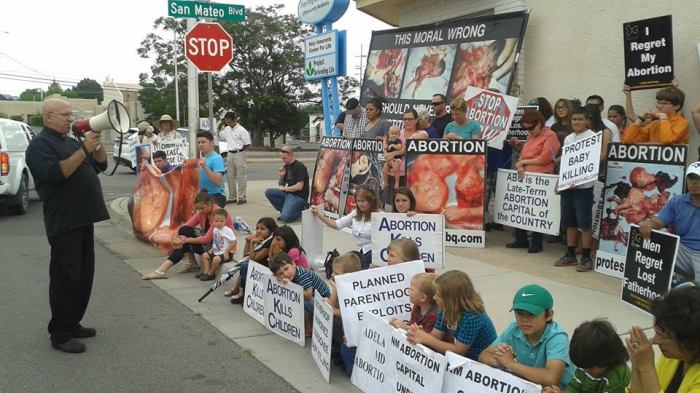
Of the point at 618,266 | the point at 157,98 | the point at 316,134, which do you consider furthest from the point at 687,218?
the point at 316,134

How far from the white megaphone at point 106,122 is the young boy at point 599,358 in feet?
13.8

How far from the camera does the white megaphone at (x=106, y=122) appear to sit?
5621 mm

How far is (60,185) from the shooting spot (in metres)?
5.36

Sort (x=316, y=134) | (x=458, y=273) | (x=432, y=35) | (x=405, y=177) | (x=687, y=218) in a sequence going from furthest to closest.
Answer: (x=316, y=134)
(x=432, y=35)
(x=405, y=177)
(x=687, y=218)
(x=458, y=273)

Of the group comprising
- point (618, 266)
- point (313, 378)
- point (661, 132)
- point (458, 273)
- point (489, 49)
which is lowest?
point (313, 378)

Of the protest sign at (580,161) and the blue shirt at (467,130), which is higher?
the blue shirt at (467,130)

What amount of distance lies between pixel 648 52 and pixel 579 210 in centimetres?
232

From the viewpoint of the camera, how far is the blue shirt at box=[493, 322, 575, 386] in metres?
3.49

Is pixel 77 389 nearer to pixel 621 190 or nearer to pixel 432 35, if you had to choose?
pixel 621 190

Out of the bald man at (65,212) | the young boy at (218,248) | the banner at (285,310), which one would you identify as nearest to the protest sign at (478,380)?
the banner at (285,310)

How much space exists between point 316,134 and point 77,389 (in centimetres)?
6364

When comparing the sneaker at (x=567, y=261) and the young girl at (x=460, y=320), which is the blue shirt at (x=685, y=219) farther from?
the young girl at (x=460, y=320)

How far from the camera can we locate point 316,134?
6769 centimetres

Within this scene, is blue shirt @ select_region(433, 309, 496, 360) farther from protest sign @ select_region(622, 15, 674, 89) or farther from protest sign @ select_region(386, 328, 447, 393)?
protest sign @ select_region(622, 15, 674, 89)
